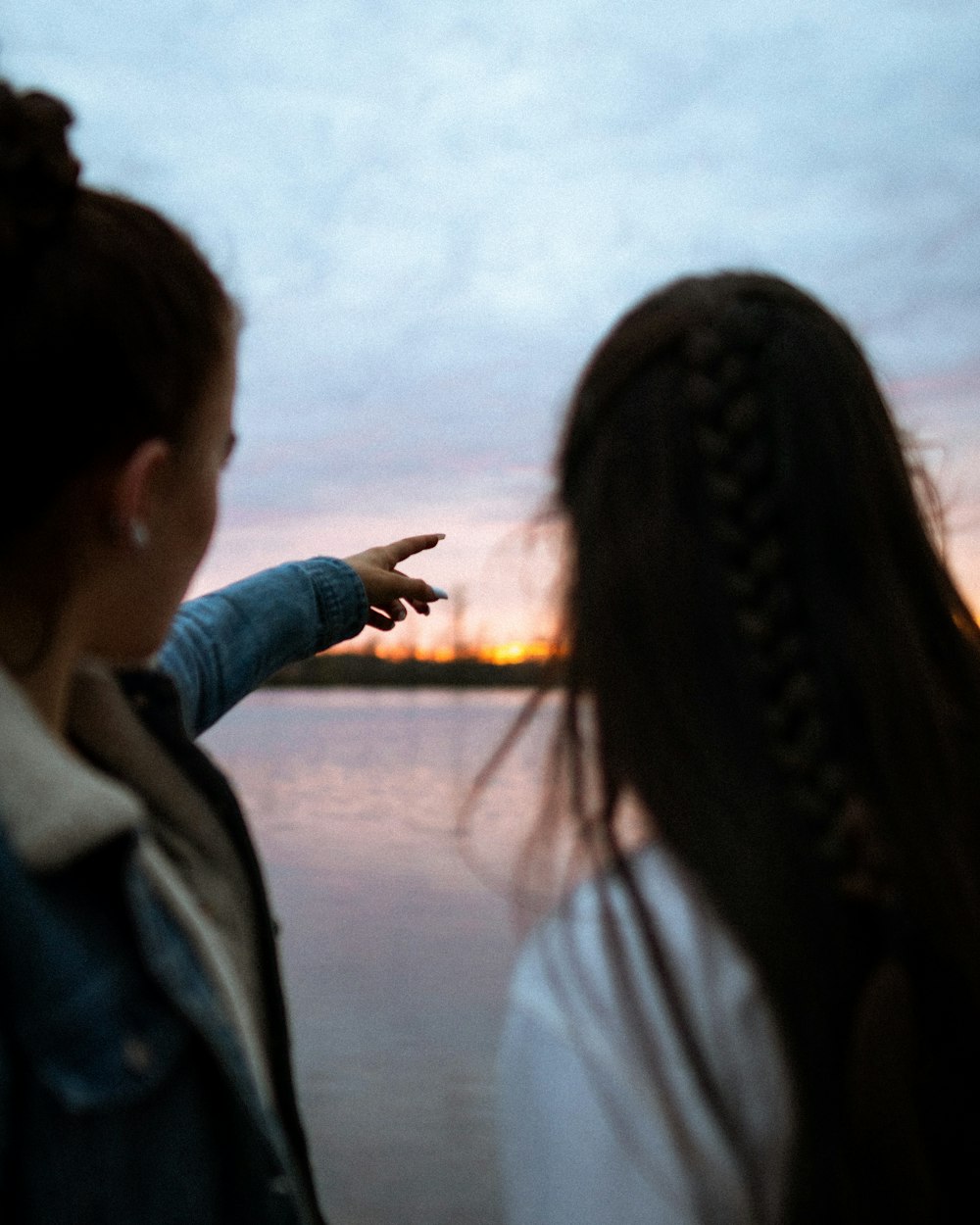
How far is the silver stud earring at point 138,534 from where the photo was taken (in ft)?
Result: 3.42

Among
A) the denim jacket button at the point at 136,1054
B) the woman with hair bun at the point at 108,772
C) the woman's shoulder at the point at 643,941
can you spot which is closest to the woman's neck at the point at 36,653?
the woman with hair bun at the point at 108,772

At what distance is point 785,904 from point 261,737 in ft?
72.0

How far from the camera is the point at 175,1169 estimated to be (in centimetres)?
96

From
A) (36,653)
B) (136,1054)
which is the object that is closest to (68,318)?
(36,653)

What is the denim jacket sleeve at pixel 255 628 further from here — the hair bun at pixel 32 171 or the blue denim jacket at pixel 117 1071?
the hair bun at pixel 32 171

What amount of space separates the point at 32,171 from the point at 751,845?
823mm

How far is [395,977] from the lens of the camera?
5.45m

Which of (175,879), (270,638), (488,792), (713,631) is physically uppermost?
(270,638)

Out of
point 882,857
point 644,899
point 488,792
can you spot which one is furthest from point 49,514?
point 488,792

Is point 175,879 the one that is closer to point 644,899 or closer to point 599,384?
point 644,899

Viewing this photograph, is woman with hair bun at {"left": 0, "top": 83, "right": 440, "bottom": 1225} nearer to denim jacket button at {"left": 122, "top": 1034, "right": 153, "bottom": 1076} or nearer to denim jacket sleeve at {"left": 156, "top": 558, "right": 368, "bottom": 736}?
denim jacket button at {"left": 122, "top": 1034, "right": 153, "bottom": 1076}

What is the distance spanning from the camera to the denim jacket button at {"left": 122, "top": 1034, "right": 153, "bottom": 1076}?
3.06ft

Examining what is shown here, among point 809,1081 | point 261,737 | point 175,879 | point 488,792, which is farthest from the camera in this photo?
point 261,737

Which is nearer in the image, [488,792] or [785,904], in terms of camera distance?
[785,904]
